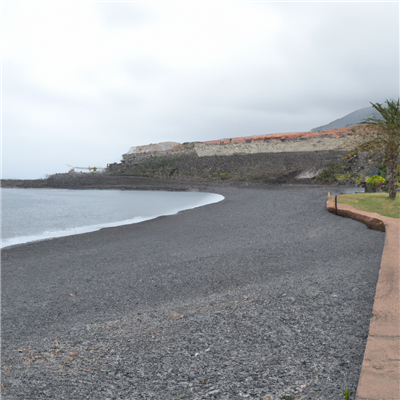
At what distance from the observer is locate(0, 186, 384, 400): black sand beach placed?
8.14 ft

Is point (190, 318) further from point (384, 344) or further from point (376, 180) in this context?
point (376, 180)

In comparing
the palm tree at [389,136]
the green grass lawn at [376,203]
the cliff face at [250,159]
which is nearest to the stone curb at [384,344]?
the green grass lawn at [376,203]

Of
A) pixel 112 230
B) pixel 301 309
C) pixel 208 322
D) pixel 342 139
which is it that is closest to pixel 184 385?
pixel 208 322

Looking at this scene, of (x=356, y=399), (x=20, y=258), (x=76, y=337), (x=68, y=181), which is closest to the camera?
(x=356, y=399)

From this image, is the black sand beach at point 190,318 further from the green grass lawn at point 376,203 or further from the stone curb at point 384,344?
the green grass lawn at point 376,203

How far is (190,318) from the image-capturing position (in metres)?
3.69

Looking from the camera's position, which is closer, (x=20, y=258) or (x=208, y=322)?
(x=208, y=322)

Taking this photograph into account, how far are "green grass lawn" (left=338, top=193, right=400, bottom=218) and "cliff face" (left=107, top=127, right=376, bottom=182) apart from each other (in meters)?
19.6

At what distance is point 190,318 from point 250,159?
121 feet

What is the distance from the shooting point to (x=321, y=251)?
6703mm

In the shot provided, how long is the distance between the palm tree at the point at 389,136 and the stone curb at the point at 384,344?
7.36 metres

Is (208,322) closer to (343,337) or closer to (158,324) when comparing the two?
(158,324)

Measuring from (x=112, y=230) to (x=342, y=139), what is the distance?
110 ft

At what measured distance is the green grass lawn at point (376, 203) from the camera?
33.1 feet
